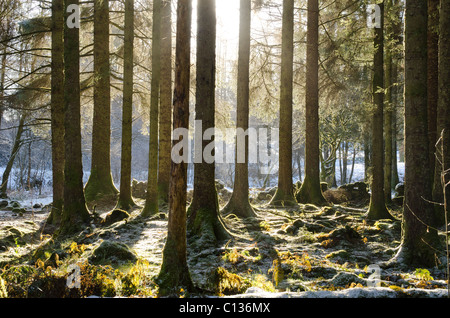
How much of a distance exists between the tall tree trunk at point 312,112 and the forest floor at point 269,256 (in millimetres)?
2566

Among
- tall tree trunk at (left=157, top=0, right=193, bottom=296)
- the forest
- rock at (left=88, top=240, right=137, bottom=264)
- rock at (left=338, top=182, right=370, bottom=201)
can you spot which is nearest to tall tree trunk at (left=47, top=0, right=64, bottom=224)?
the forest

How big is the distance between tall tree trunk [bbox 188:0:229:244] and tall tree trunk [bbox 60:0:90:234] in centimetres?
308

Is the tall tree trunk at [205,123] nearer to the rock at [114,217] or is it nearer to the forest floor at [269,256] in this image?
the forest floor at [269,256]

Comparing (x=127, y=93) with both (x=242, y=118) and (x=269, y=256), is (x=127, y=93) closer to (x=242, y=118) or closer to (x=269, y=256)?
(x=242, y=118)

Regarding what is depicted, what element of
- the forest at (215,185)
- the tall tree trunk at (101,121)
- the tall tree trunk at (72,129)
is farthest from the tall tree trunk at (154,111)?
the tall tree trunk at (101,121)

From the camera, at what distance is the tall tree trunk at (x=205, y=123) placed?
7.23 m

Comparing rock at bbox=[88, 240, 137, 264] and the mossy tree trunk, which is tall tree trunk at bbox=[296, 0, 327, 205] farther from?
rock at bbox=[88, 240, 137, 264]

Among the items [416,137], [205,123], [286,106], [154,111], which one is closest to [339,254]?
[416,137]

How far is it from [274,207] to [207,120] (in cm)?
561

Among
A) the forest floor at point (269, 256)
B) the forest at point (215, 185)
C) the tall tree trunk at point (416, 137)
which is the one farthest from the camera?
the tall tree trunk at point (416, 137)

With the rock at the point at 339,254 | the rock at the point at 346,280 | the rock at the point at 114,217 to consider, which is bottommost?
the rock at the point at 339,254

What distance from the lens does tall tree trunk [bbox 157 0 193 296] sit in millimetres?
4359

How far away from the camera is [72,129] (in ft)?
27.6

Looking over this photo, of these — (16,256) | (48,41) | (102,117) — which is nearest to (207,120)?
(16,256)
